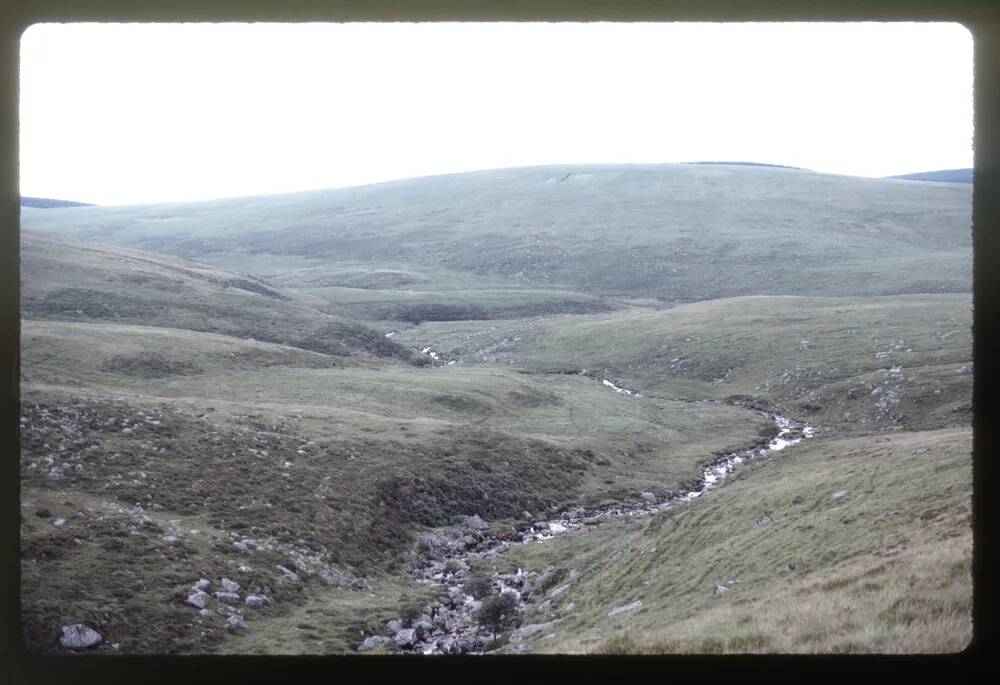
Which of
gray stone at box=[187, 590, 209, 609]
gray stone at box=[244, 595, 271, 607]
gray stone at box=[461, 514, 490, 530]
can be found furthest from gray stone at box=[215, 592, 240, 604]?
gray stone at box=[461, 514, 490, 530]

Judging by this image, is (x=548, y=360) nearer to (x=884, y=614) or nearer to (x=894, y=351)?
(x=894, y=351)

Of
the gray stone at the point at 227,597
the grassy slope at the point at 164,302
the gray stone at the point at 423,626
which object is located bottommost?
the gray stone at the point at 423,626

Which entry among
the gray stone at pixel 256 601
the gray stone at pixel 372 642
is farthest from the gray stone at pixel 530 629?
the gray stone at pixel 256 601

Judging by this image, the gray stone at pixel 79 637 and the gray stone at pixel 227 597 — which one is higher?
the gray stone at pixel 79 637

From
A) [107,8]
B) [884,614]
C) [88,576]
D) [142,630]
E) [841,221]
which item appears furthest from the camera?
[841,221]

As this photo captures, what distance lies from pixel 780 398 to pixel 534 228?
96630 mm

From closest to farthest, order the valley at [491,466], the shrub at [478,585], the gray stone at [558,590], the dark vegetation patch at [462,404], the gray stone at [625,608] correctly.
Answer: the valley at [491,466] → the gray stone at [625,608] → the gray stone at [558,590] → the shrub at [478,585] → the dark vegetation patch at [462,404]

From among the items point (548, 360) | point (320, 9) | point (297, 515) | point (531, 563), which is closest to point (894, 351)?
point (548, 360)

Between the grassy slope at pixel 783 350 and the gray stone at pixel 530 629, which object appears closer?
the gray stone at pixel 530 629

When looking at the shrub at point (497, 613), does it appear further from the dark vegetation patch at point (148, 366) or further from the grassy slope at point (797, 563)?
the dark vegetation patch at point (148, 366)

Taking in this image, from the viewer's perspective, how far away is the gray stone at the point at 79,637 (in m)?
13.9

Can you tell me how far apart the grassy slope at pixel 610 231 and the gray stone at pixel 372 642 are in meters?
84.6

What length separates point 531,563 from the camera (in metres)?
22.3

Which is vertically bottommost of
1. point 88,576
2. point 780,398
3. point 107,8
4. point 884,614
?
point 780,398
